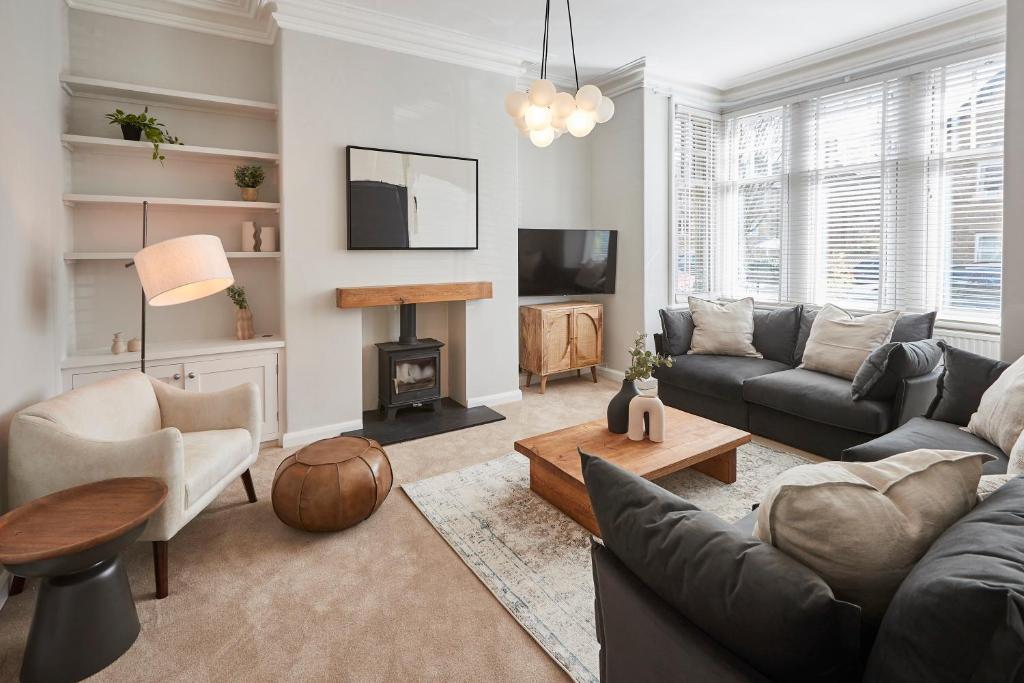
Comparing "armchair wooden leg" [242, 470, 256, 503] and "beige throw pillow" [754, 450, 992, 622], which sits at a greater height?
"beige throw pillow" [754, 450, 992, 622]

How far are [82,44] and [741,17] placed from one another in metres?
4.27

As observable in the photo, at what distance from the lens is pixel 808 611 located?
2.62 feet

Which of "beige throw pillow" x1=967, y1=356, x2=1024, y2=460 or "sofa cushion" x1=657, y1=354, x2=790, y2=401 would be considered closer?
"beige throw pillow" x1=967, y1=356, x2=1024, y2=460

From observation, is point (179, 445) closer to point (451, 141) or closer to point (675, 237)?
point (451, 141)

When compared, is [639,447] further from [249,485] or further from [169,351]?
[169,351]

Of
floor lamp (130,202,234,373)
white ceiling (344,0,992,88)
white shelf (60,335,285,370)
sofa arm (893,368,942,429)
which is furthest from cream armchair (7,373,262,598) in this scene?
sofa arm (893,368,942,429)

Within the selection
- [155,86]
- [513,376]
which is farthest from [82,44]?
[513,376]

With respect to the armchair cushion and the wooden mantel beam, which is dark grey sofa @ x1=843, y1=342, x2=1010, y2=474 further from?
the armchair cushion

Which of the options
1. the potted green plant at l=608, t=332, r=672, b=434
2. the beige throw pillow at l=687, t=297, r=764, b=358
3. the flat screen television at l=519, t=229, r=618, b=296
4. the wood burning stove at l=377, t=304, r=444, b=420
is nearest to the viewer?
the potted green plant at l=608, t=332, r=672, b=434

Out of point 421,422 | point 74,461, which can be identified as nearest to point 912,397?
point 421,422

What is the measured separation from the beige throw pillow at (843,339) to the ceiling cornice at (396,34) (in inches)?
121

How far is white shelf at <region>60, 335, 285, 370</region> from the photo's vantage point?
3.19 metres

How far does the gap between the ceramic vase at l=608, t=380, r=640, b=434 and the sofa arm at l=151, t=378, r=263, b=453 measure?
182 centimetres

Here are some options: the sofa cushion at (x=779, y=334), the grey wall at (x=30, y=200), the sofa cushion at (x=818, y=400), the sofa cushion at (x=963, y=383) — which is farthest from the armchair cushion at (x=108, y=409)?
the sofa cushion at (x=779, y=334)
